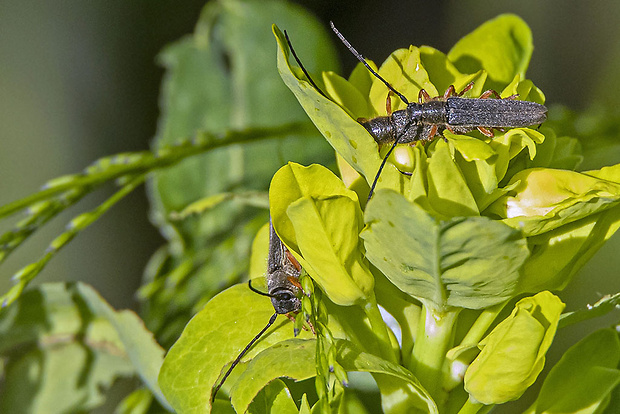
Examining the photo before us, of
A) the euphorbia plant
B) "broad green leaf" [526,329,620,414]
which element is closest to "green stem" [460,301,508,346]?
the euphorbia plant

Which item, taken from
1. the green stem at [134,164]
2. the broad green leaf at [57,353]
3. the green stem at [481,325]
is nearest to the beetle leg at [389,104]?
the green stem at [481,325]

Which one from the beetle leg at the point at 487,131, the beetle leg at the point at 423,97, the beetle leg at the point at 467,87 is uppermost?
the beetle leg at the point at 423,97

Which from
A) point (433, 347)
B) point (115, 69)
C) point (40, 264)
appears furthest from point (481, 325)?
point (115, 69)

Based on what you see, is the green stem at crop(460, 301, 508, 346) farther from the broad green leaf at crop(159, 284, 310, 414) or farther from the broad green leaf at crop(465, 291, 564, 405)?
the broad green leaf at crop(159, 284, 310, 414)

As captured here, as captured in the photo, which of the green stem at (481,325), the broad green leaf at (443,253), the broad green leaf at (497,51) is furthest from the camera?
the broad green leaf at (497,51)

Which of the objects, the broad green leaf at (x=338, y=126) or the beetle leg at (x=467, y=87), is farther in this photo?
the beetle leg at (x=467, y=87)

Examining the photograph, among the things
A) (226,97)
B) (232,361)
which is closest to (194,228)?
(226,97)

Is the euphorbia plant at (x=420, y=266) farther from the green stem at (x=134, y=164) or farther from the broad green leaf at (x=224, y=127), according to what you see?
the broad green leaf at (x=224, y=127)
